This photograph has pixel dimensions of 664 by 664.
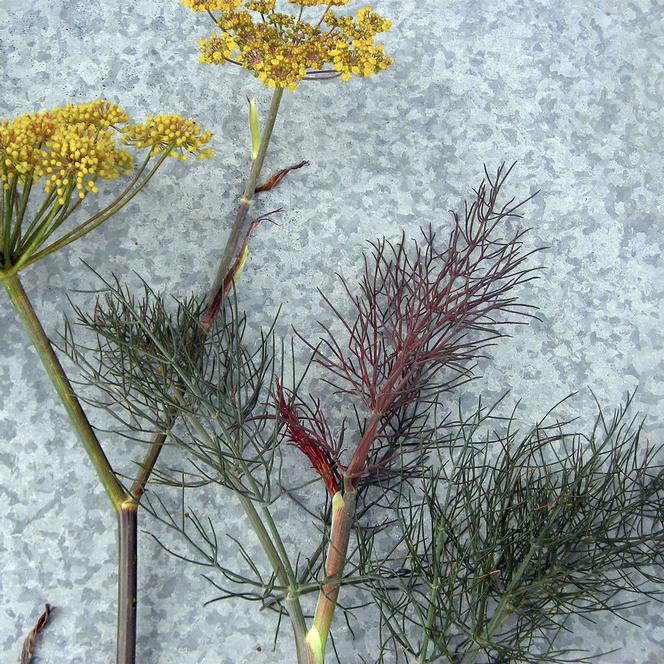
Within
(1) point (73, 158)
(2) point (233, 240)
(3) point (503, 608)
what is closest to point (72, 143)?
(1) point (73, 158)

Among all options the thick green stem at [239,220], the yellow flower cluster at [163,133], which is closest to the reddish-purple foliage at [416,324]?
the thick green stem at [239,220]

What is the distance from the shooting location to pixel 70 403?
2.70 feet

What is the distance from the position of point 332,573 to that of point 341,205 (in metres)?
0.43

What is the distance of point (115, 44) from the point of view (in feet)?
3.18

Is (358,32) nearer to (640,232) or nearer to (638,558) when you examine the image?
(640,232)

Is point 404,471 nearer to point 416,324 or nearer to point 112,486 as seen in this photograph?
point 416,324

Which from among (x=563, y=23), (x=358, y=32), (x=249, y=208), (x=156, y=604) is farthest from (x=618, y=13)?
(x=156, y=604)

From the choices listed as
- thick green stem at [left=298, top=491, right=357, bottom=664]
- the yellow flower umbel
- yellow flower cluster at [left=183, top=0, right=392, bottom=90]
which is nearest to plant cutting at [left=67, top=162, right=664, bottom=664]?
thick green stem at [left=298, top=491, right=357, bottom=664]

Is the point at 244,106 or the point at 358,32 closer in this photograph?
the point at 358,32

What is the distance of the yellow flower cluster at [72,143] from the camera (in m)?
0.74

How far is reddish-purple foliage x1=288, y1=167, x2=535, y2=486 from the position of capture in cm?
81

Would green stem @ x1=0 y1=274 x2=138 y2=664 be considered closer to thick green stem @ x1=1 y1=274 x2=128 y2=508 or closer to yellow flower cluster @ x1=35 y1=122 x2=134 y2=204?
thick green stem @ x1=1 y1=274 x2=128 y2=508

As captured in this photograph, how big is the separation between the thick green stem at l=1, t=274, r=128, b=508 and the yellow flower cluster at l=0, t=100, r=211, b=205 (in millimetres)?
135

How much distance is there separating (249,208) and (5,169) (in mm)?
289
